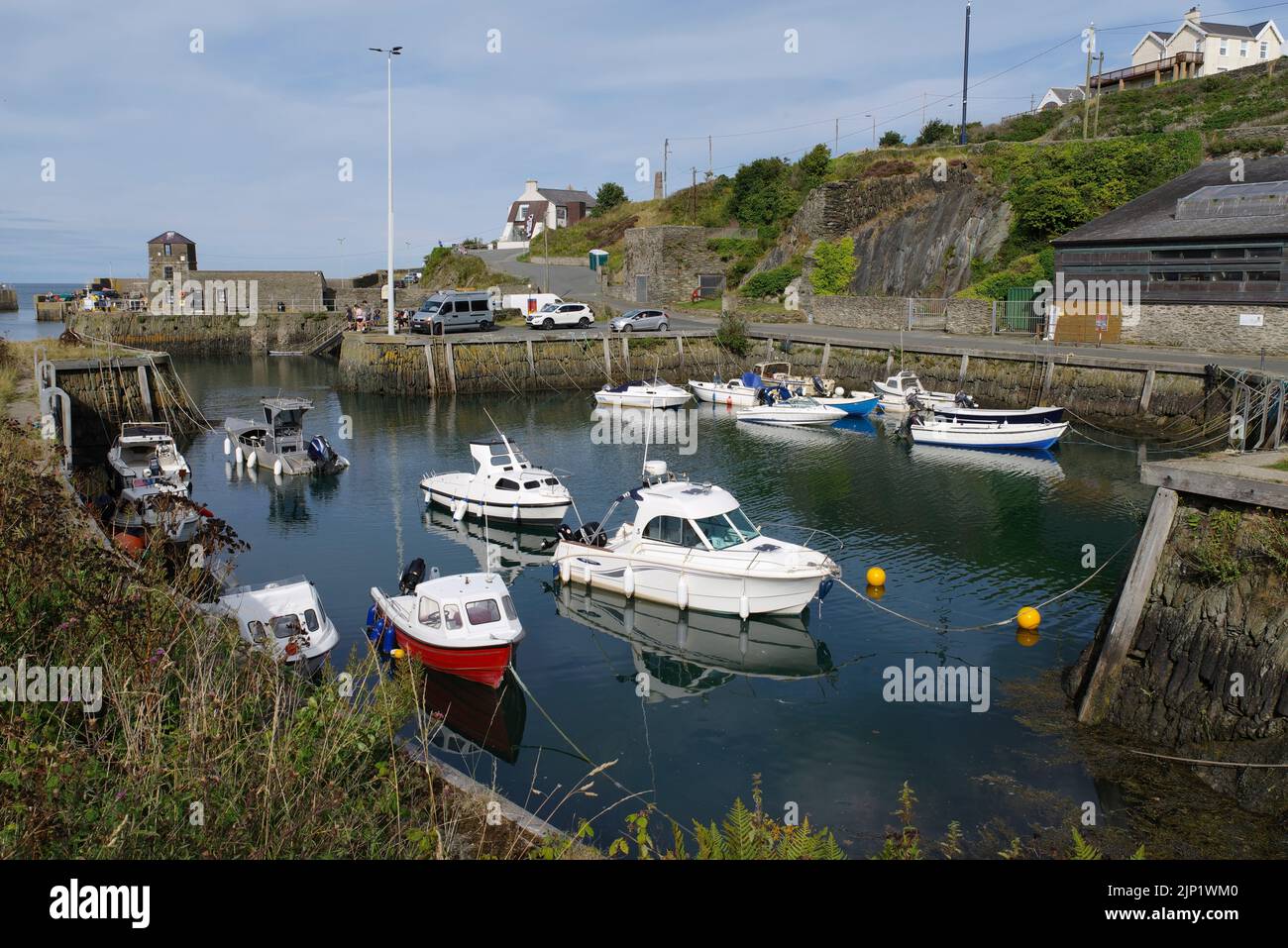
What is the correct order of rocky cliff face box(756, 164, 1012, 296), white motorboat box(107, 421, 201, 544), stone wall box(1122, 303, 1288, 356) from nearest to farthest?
white motorboat box(107, 421, 201, 544), stone wall box(1122, 303, 1288, 356), rocky cliff face box(756, 164, 1012, 296)

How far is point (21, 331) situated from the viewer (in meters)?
87.6

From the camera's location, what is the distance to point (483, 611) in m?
17.2

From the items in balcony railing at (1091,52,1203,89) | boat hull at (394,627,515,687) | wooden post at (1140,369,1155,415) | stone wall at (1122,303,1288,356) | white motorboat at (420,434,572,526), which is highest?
balcony railing at (1091,52,1203,89)

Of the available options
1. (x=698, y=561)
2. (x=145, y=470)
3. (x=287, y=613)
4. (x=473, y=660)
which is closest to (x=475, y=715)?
(x=473, y=660)

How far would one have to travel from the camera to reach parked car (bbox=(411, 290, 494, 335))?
55.8 metres

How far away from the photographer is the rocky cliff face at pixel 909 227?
58.5 metres

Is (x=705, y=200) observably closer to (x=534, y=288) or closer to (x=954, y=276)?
(x=534, y=288)

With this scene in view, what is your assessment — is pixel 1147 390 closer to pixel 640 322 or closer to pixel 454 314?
pixel 640 322

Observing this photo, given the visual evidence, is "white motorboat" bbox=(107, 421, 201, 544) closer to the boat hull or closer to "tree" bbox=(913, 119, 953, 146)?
the boat hull

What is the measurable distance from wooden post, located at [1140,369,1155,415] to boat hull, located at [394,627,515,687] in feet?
102

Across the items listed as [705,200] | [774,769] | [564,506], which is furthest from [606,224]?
[774,769]

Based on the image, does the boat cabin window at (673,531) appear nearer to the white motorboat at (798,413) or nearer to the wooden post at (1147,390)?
the white motorboat at (798,413)

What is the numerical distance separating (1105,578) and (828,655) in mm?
7887

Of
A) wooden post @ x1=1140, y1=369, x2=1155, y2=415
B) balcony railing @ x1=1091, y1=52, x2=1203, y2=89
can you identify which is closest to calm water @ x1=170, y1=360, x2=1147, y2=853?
wooden post @ x1=1140, y1=369, x2=1155, y2=415
